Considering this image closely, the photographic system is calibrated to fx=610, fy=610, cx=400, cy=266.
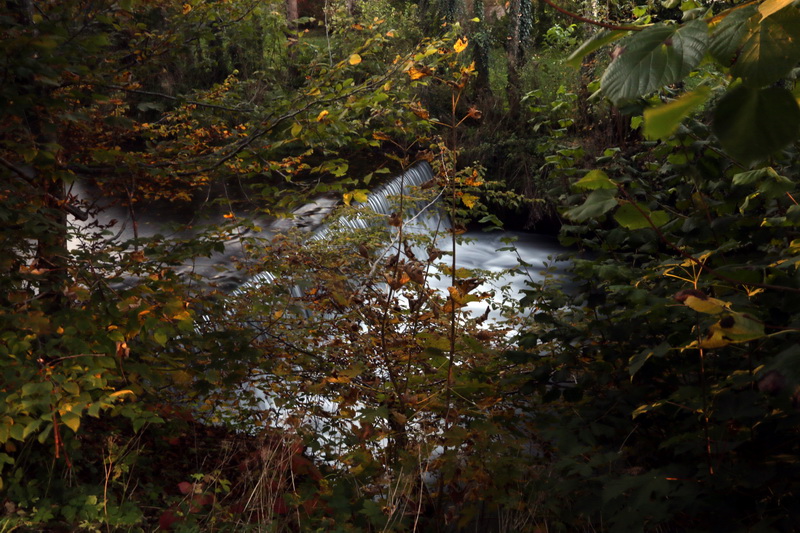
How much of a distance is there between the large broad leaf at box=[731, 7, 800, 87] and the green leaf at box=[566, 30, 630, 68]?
20 cm

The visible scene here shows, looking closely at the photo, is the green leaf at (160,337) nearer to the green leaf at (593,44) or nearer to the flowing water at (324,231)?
the green leaf at (593,44)

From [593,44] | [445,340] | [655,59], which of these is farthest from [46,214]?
[655,59]

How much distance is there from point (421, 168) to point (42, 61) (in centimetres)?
888

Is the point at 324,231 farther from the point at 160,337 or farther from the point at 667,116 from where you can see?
the point at 667,116

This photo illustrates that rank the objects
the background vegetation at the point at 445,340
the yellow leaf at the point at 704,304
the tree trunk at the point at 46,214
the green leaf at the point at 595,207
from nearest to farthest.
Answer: the green leaf at the point at 595,207 → the yellow leaf at the point at 704,304 → the background vegetation at the point at 445,340 → the tree trunk at the point at 46,214

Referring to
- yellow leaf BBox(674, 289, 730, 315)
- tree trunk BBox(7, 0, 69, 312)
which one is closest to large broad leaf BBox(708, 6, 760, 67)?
yellow leaf BBox(674, 289, 730, 315)

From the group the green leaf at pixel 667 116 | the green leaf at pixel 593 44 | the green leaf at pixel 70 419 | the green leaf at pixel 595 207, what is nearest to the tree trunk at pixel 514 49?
the green leaf at pixel 70 419

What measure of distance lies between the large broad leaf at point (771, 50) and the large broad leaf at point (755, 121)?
0.07 feet

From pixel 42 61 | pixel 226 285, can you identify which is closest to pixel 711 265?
pixel 42 61

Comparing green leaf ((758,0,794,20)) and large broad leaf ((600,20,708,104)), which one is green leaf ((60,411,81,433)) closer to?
large broad leaf ((600,20,708,104))

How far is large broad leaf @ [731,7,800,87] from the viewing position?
55 cm

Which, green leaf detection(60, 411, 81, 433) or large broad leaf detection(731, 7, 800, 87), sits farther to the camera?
green leaf detection(60, 411, 81, 433)

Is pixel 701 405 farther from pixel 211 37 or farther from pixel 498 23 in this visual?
pixel 498 23

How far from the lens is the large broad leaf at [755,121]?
1.87ft
